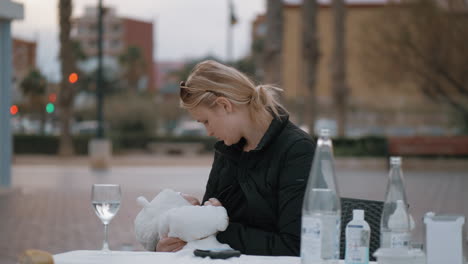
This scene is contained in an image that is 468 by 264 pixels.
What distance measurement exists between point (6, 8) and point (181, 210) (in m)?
14.0

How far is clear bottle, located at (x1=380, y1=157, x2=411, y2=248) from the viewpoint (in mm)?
2887

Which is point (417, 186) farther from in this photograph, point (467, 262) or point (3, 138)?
point (467, 262)

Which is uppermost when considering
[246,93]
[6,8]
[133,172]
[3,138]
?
[6,8]

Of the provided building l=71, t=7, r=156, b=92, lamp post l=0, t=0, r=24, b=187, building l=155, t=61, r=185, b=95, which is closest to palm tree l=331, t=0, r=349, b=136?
lamp post l=0, t=0, r=24, b=187

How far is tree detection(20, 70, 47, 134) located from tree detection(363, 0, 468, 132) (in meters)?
27.4

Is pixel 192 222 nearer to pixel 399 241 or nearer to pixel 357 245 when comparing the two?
pixel 357 245

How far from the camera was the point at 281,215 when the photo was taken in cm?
374

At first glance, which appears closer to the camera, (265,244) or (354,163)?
(265,244)

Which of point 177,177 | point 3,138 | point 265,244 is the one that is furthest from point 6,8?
point 265,244

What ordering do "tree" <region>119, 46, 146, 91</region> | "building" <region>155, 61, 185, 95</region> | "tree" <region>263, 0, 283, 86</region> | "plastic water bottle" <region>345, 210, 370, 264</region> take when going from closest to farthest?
"plastic water bottle" <region>345, 210, 370, 264</region>, "tree" <region>263, 0, 283, 86</region>, "tree" <region>119, 46, 146, 91</region>, "building" <region>155, 61, 185, 95</region>

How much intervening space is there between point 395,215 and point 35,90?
55.5 metres

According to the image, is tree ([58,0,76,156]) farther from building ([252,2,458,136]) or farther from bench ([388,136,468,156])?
building ([252,2,458,136])

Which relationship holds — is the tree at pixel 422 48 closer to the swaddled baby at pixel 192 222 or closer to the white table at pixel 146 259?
the swaddled baby at pixel 192 222

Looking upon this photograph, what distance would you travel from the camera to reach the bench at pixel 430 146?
29359mm
